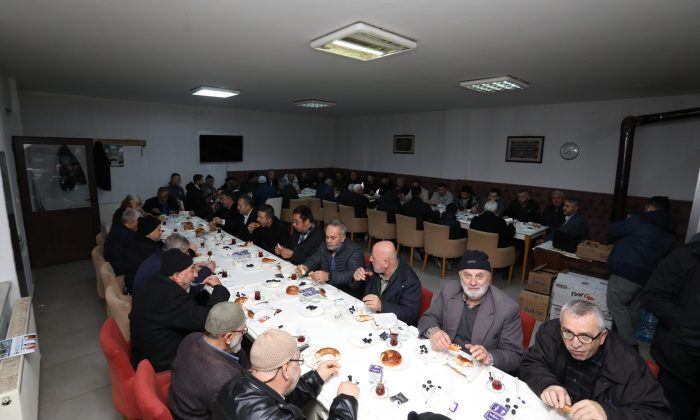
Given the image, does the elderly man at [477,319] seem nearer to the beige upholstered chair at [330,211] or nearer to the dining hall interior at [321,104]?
the dining hall interior at [321,104]

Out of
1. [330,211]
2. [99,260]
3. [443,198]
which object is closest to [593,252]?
[443,198]

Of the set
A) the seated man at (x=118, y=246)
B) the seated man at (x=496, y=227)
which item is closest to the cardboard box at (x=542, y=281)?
the seated man at (x=496, y=227)

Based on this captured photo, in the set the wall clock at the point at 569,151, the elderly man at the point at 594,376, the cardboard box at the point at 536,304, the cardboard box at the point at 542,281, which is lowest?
the cardboard box at the point at 536,304

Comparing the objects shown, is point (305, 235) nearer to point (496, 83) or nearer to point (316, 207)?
point (496, 83)

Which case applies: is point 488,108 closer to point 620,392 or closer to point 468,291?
point 468,291

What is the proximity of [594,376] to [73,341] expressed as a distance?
5.20m

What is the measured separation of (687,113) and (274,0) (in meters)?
7.19

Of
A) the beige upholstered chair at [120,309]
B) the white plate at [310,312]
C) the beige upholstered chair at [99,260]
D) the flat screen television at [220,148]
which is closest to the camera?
the white plate at [310,312]

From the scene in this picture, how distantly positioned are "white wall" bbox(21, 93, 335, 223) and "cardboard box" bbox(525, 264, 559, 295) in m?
8.87

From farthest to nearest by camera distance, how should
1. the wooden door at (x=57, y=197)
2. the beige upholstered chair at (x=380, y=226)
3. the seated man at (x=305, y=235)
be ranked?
the beige upholstered chair at (x=380, y=226) < the wooden door at (x=57, y=197) < the seated man at (x=305, y=235)

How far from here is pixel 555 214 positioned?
6602mm

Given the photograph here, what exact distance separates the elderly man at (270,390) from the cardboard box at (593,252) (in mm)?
4450

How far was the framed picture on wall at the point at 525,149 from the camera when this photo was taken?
826 cm

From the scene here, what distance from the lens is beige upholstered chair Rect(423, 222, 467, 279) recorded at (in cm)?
608
